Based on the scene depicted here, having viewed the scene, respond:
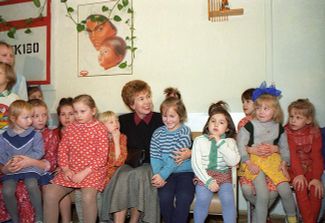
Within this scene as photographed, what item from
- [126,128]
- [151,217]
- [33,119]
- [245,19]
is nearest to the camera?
[151,217]

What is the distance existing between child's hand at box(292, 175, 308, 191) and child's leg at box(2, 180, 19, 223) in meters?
2.15

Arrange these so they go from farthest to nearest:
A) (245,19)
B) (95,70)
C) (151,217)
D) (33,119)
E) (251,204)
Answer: (95,70)
(245,19)
(33,119)
(251,204)
(151,217)

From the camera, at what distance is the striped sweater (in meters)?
2.57

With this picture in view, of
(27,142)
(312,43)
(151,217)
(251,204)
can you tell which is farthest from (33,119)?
(312,43)

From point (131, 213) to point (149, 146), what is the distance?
613 mm

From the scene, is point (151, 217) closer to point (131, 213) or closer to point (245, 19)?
A: point (131, 213)

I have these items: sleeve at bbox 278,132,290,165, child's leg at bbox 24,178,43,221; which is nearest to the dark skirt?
child's leg at bbox 24,178,43,221

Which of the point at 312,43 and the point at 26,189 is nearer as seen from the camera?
the point at 26,189

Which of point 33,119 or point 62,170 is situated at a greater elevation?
point 33,119

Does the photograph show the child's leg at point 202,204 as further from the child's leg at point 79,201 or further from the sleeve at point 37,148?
the sleeve at point 37,148

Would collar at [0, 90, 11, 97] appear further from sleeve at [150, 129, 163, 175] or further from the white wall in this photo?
sleeve at [150, 129, 163, 175]

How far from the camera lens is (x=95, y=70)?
3811mm

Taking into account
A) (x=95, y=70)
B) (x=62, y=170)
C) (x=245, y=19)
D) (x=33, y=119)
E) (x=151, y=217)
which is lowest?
(x=151, y=217)

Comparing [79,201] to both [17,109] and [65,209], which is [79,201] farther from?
[17,109]
